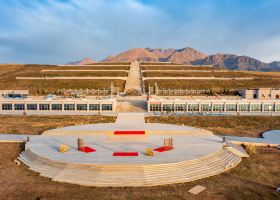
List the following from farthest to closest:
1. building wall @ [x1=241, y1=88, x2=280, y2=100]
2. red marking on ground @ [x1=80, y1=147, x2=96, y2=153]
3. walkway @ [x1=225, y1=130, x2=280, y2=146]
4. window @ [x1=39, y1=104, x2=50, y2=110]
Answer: building wall @ [x1=241, y1=88, x2=280, y2=100] < window @ [x1=39, y1=104, x2=50, y2=110] < walkway @ [x1=225, y1=130, x2=280, y2=146] < red marking on ground @ [x1=80, y1=147, x2=96, y2=153]

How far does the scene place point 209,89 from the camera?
3981 inches

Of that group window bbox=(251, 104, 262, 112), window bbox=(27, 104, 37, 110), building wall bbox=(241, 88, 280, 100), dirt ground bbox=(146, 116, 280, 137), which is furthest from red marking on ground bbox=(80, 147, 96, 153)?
building wall bbox=(241, 88, 280, 100)

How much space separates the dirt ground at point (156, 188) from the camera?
871 inches

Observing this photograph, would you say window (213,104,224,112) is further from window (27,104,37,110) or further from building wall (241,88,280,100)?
window (27,104,37,110)

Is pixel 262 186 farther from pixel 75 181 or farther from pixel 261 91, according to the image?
pixel 261 91

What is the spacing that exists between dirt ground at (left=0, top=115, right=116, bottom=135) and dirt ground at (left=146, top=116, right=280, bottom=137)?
37.4 feet

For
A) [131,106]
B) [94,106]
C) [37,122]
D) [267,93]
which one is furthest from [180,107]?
[37,122]

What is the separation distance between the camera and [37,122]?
174ft

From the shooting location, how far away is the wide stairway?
79.0 feet

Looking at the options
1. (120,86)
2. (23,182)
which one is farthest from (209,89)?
(23,182)

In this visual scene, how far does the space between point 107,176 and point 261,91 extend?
219 feet

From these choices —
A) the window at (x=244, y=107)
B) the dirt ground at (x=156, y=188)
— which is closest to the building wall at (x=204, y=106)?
the window at (x=244, y=107)

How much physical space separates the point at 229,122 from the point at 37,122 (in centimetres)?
3658

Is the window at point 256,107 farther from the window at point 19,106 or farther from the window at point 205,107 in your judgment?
the window at point 19,106
